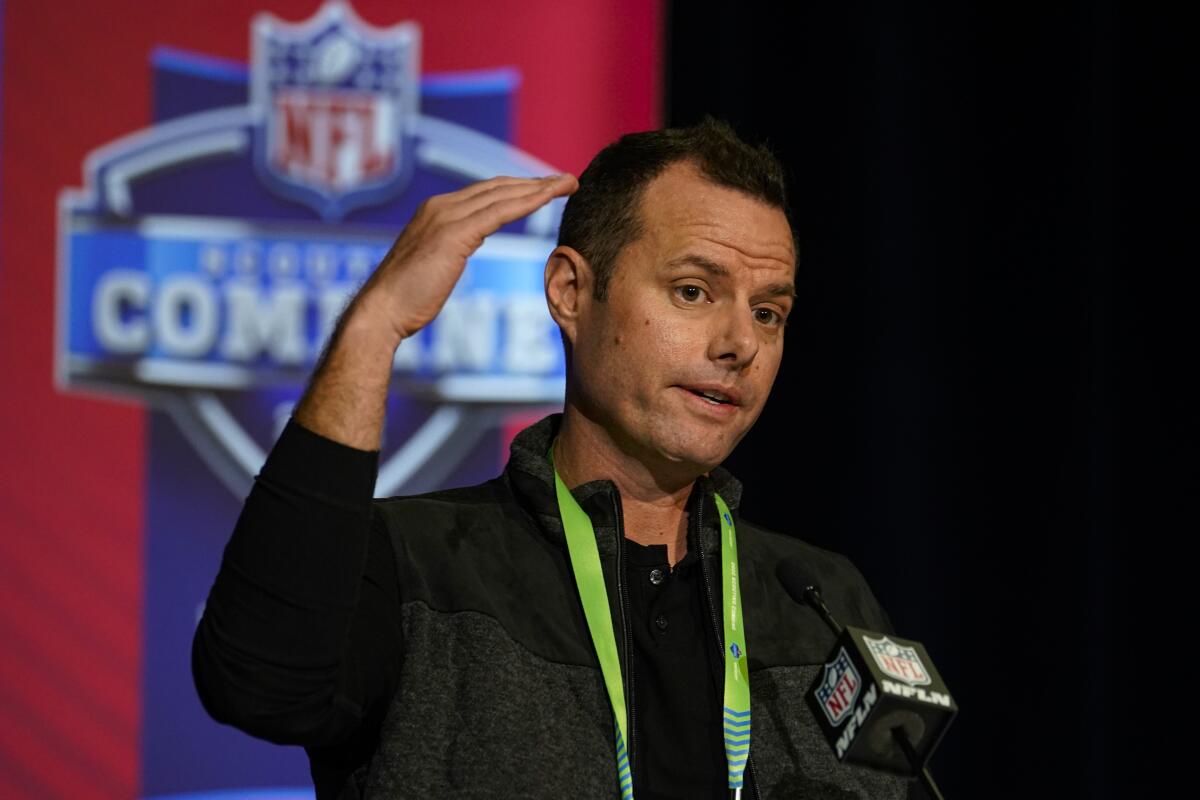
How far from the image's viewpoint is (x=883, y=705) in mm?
1238

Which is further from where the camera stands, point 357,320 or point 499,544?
point 499,544

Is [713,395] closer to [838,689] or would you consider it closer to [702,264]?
[702,264]

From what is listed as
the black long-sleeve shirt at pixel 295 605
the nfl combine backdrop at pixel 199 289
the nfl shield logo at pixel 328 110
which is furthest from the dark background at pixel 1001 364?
the black long-sleeve shirt at pixel 295 605

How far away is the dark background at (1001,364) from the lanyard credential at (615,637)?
4.96ft

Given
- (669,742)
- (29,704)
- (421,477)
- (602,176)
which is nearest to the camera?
(669,742)

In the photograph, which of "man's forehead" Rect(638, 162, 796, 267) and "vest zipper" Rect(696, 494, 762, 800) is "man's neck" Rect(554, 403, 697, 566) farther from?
"man's forehead" Rect(638, 162, 796, 267)

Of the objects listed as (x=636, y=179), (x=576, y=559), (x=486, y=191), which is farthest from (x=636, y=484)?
(x=486, y=191)

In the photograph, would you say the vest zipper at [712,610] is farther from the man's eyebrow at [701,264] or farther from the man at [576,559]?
the man's eyebrow at [701,264]

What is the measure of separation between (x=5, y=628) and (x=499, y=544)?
150 centimetres

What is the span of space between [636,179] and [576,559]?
0.50 metres

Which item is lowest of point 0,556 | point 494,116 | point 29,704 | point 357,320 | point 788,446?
point 29,704

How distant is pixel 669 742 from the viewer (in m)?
1.56

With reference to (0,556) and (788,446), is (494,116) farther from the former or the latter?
(0,556)

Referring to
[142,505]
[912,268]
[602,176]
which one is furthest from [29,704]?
[912,268]
